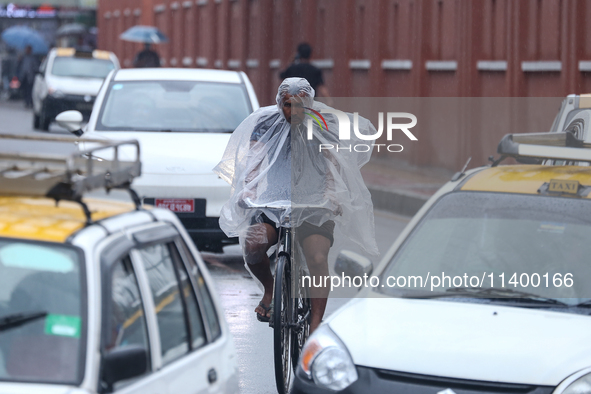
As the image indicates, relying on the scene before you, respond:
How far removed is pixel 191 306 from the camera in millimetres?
3934

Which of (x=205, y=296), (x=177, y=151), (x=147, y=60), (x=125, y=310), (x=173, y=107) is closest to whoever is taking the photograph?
(x=125, y=310)

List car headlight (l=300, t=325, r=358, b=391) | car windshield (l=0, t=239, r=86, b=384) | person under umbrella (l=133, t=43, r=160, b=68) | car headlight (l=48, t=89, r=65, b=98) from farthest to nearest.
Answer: car headlight (l=48, t=89, r=65, b=98) < person under umbrella (l=133, t=43, r=160, b=68) < car headlight (l=300, t=325, r=358, b=391) < car windshield (l=0, t=239, r=86, b=384)

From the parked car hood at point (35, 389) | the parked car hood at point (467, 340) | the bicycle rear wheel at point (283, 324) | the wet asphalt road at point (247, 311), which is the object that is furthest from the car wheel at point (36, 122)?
the parked car hood at point (35, 389)

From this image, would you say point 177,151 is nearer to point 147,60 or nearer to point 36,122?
point 147,60

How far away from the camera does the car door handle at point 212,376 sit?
12.6 feet

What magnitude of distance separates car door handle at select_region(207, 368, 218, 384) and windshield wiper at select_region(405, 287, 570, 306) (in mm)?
1150

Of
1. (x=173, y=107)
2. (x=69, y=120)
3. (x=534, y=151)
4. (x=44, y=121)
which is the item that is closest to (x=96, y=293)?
(x=534, y=151)

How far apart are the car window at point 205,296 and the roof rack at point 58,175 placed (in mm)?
356

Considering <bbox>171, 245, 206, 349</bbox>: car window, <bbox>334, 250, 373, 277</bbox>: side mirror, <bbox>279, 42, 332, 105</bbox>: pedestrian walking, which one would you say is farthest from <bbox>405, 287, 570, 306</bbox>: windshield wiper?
<bbox>279, 42, 332, 105</bbox>: pedestrian walking

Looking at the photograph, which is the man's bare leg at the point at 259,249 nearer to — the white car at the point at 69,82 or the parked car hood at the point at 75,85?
the white car at the point at 69,82

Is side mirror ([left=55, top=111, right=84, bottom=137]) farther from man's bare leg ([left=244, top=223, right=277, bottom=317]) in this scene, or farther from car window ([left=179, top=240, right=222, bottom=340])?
car window ([left=179, top=240, right=222, bottom=340])

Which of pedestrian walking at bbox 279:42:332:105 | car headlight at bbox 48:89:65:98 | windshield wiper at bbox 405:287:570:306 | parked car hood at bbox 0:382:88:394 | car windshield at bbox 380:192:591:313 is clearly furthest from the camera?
car headlight at bbox 48:89:65:98

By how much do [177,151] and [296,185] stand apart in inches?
151

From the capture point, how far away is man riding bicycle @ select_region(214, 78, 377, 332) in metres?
6.22
